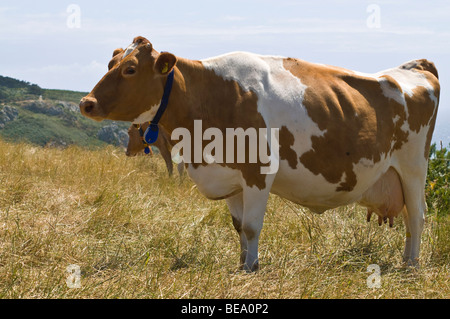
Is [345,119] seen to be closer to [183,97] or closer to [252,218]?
[252,218]

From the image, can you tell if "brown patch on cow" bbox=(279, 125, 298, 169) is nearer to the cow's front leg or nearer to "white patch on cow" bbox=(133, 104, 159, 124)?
the cow's front leg

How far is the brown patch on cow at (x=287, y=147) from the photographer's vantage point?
4.91 metres

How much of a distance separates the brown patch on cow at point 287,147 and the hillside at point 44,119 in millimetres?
32893

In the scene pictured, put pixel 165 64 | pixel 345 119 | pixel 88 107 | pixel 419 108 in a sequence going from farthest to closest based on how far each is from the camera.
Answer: pixel 419 108
pixel 345 119
pixel 165 64
pixel 88 107

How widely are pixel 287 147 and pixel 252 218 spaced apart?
2.24 ft

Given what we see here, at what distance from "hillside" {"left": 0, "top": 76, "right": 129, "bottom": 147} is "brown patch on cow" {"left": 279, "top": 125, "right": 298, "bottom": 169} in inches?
1295

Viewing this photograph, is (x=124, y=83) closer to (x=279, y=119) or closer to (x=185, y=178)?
(x=279, y=119)

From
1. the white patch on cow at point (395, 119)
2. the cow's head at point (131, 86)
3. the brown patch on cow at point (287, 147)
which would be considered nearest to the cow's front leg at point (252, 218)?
the brown patch on cow at point (287, 147)

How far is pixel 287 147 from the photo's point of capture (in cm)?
493

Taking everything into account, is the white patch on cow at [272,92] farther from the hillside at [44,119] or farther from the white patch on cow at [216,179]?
the hillside at [44,119]

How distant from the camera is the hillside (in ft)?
146

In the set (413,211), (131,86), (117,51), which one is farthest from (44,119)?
(131,86)
